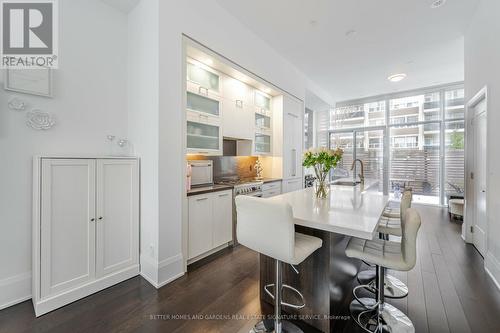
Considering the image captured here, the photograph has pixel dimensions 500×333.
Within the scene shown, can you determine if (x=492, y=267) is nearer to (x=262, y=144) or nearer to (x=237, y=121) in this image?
(x=262, y=144)

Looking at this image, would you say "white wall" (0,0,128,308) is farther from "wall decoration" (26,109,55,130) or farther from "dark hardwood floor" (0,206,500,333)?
"dark hardwood floor" (0,206,500,333)

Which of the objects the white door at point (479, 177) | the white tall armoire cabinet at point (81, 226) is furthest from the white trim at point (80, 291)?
the white door at point (479, 177)

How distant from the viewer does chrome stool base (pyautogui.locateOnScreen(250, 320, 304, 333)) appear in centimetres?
160

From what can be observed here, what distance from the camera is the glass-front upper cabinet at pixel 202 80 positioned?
2775mm

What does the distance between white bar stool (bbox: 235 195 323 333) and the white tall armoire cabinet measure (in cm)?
154

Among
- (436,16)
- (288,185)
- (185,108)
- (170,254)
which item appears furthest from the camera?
(288,185)

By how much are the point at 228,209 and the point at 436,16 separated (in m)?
4.04

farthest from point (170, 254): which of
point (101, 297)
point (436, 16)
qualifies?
point (436, 16)

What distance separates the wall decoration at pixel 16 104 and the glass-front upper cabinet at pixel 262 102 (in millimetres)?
3032

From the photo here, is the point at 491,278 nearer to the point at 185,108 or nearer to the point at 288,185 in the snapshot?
the point at 288,185

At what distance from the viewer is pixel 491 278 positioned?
2355 mm

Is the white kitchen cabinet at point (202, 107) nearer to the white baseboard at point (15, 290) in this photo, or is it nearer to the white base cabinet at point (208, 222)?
the white base cabinet at point (208, 222)

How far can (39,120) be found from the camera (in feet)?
6.74

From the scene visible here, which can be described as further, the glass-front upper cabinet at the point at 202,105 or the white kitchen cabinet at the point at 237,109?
the white kitchen cabinet at the point at 237,109
